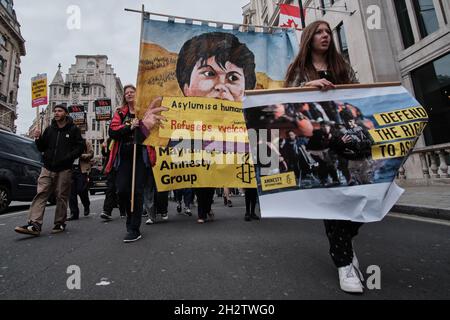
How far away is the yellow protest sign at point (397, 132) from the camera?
2129mm

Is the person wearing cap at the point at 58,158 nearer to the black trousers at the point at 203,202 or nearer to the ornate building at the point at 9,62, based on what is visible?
the black trousers at the point at 203,202

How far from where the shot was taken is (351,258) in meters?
2.06

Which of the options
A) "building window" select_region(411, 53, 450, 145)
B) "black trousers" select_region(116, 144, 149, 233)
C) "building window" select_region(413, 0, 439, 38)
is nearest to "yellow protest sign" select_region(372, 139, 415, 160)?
"black trousers" select_region(116, 144, 149, 233)

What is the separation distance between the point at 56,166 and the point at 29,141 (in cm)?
588

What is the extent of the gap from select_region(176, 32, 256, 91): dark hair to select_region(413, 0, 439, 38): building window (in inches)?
384

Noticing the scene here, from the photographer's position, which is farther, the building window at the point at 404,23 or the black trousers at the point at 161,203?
the building window at the point at 404,23

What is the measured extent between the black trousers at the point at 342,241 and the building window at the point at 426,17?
1183 cm

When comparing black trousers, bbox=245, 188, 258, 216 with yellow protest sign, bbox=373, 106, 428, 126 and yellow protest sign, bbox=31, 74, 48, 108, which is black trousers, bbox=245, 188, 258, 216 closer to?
yellow protest sign, bbox=373, 106, 428, 126

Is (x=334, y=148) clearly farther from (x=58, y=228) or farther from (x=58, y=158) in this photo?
(x=58, y=228)

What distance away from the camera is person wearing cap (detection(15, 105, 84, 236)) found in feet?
14.6

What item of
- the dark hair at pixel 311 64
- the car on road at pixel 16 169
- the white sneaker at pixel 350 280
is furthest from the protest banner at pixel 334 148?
the car on road at pixel 16 169

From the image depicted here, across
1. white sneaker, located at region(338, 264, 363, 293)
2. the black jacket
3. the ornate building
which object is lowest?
white sneaker, located at region(338, 264, 363, 293)

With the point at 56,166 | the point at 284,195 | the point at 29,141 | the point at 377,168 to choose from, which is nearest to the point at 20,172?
the point at 29,141
